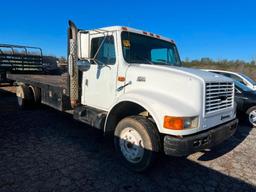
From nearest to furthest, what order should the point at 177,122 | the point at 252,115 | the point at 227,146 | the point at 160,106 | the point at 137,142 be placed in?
the point at 177,122, the point at 160,106, the point at 137,142, the point at 227,146, the point at 252,115

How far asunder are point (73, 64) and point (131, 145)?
202cm

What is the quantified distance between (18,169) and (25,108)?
4225 millimetres

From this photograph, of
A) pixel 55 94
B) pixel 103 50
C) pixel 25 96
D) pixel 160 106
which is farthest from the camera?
pixel 25 96

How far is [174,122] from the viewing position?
2984 mm

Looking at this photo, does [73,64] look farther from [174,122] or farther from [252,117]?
[252,117]

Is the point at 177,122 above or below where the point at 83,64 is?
below

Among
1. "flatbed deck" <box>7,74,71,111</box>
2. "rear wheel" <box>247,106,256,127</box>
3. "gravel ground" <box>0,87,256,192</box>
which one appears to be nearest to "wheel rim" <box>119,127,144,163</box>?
"gravel ground" <box>0,87,256,192</box>

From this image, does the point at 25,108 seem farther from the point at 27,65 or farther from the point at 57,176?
the point at 57,176

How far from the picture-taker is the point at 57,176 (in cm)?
331

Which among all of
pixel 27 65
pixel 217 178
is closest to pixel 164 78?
pixel 217 178

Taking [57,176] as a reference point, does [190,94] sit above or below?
above

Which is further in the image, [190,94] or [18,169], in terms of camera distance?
[18,169]

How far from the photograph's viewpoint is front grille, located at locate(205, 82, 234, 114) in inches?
132

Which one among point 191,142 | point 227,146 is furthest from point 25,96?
point 227,146
